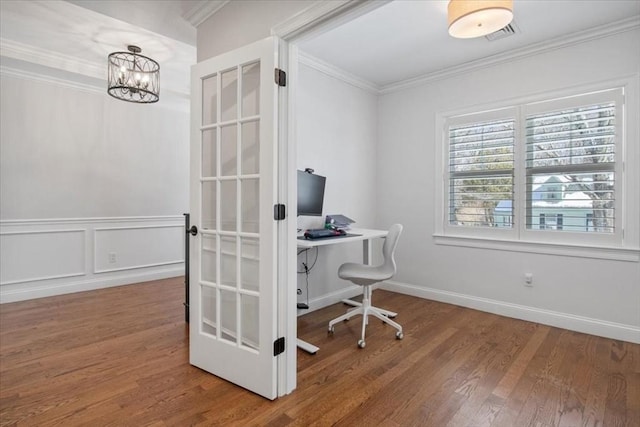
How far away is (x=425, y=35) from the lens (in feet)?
9.57

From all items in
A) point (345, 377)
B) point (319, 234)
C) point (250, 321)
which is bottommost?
point (345, 377)

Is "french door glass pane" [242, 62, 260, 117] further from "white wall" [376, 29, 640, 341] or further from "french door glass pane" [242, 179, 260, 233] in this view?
"white wall" [376, 29, 640, 341]

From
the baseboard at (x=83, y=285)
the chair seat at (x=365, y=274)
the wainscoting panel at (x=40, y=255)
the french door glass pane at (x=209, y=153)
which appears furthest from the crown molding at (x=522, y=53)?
the wainscoting panel at (x=40, y=255)

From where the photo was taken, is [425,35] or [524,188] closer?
[425,35]

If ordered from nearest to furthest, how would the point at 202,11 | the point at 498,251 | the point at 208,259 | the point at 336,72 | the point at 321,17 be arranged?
1. the point at 321,17
2. the point at 208,259
3. the point at 202,11
4. the point at 498,251
5. the point at 336,72

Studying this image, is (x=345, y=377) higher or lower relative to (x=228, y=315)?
lower

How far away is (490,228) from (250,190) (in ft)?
8.62

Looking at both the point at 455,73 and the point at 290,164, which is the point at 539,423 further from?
the point at 455,73

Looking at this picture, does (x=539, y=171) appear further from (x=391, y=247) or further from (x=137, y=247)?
(x=137, y=247)

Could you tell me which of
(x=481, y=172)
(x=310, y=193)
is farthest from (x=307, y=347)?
(x=481, y=172)

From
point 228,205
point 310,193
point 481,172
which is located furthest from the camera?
point 481,172

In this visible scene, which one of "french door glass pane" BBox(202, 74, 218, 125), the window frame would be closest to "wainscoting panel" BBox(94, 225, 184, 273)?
"french door glass pane" BBox(202, 74, 218, 125)

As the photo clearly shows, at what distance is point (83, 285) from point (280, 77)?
12.6ft

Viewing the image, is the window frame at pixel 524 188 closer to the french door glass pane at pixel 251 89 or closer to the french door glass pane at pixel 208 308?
the french door glass pane at pixel 251 89
